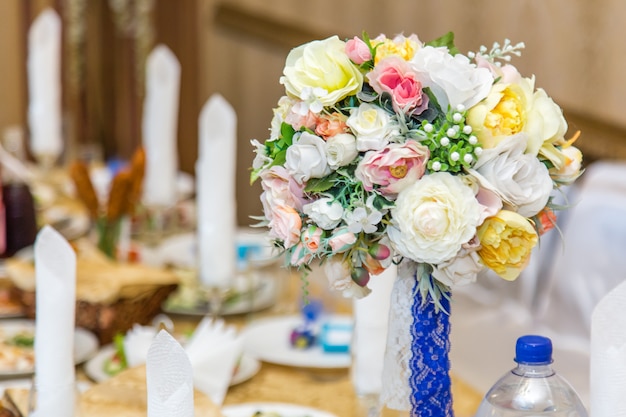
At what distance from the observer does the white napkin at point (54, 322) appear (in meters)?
1.28

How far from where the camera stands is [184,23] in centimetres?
580

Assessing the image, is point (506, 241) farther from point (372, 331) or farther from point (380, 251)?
→ point (372, 331)

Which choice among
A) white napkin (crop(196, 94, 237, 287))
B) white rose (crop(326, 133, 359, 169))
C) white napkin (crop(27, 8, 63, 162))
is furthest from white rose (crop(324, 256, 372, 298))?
white napkin (crop(27, 8, 63, 162))

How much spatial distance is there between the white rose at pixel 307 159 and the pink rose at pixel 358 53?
9 cm

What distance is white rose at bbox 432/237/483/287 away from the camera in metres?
1.04

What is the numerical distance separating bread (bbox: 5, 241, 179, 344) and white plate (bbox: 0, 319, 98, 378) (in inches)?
0.6

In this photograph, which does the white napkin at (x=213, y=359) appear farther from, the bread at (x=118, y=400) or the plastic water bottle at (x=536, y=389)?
the plastic water bottle at (x=536, y=389)

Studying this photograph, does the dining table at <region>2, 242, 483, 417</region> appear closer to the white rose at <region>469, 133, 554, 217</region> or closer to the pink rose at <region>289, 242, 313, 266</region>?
the pink rose at <region>289, 242, 313, 266</region>

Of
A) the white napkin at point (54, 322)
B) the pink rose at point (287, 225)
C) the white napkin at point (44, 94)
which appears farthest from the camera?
the white napkin at point (44, 94)

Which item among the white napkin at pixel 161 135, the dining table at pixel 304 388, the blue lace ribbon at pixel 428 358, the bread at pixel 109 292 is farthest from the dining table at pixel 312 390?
the white napkin at pixel 161 135

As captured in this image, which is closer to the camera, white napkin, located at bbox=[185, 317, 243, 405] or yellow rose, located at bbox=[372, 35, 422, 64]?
yellow rose, located at bbox=[372, 35, 422, 64]

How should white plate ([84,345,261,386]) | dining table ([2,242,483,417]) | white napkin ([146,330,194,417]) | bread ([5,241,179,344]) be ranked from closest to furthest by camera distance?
1. white napkin ([146,330,194,417])
2. dining table ([2,242,483,417])
3. white plate ([84,345,261,386])
4. bread ([5,241,179,344])

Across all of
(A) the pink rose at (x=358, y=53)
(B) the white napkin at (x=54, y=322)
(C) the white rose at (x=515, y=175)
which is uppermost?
(A) the pink rose at (x=358, y=53)

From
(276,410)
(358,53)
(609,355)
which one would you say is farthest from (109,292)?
(609,355)
